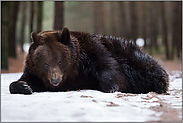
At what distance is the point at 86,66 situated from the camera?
4535 millimetres

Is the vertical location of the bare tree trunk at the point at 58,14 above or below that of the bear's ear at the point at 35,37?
above

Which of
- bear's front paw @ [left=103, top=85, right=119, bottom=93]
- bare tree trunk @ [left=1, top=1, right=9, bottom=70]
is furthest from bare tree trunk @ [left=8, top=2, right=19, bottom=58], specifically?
bear's front paw @ [left=103, top=85, right=119, bottom=93]

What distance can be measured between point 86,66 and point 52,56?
3.11 ft

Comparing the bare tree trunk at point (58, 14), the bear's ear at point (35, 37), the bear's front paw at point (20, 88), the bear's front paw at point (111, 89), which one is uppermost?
the bare tree trunk at point (58, 14)

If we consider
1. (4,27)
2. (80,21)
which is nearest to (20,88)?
(4,27)

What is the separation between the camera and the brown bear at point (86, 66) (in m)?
3.97

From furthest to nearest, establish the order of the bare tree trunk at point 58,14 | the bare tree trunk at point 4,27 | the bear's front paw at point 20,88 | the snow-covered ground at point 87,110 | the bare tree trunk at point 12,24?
the bare tree trunk at point 12,24 < the bare tree trunk at point 4,27 < the bare tree trunk at point 58,14 < the bear's front paw at point 20,88 < the snow-covered ground at point 87,110

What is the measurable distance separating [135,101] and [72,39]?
194 cm

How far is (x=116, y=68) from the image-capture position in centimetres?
466

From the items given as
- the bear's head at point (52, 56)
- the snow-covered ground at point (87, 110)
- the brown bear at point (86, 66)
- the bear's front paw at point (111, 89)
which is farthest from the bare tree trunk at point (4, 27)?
the snow-covered ground at point (87, 110)

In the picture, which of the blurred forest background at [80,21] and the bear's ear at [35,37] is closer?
the bear's ear at [35,37]

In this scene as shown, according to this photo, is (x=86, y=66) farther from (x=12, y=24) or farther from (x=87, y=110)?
(x=12, y=24)

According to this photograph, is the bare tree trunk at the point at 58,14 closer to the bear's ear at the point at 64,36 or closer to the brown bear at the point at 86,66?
the brown bear at the point at 86,66

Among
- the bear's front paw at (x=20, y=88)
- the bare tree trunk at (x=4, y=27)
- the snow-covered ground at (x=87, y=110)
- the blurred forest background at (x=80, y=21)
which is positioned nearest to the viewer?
the snow-covered ground at (x=87, y=110)
